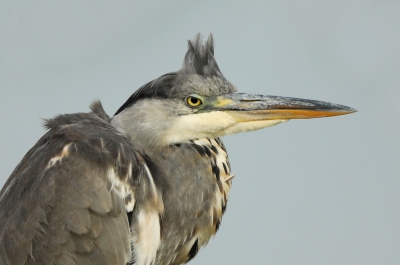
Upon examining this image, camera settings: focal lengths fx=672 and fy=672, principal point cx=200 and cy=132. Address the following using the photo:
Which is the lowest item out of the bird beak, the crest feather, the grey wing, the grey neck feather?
the grey wing

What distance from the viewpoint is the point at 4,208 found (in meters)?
2.99

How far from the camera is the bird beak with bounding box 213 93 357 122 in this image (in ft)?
10.5

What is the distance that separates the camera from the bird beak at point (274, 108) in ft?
10.5

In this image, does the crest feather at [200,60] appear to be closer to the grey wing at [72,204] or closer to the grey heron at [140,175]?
the grey heron at [140,175]

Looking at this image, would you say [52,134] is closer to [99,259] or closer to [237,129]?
[99,259]

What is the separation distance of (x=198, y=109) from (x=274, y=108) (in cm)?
37

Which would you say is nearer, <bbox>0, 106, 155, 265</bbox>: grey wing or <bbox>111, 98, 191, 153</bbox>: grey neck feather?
<bbox>0, 106, 155, 265</bbox>: grey wing

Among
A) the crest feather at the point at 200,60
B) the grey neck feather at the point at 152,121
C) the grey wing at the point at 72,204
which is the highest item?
the crest feather at the point at 200,60

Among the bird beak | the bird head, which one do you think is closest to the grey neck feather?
the bird head

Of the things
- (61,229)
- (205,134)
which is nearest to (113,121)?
(205,134)

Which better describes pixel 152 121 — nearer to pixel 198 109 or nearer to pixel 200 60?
pixel 198 109

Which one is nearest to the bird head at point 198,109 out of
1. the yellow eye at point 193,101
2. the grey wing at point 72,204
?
the yellow eye at point 193,101

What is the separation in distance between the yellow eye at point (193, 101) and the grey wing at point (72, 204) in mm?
356

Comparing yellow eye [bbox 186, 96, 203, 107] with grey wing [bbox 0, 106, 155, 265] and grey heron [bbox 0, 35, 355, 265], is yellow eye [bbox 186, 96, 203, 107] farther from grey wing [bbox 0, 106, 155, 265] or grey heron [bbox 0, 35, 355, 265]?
grey wing [bbox 0, 106, 155, 265]
